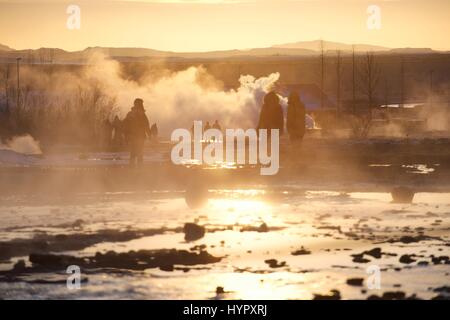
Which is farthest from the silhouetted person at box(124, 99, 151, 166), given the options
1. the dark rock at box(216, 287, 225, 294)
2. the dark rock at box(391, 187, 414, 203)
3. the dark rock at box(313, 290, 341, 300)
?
the dark rock at box(313, 290, 341, 300)

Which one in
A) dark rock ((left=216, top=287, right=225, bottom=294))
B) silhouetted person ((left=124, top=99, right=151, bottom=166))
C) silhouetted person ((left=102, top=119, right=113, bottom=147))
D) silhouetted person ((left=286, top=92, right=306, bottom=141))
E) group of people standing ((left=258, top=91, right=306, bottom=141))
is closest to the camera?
dark rock ((left=216, top=287, right=225, bottom=294))

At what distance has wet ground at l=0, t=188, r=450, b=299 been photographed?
14.0 m

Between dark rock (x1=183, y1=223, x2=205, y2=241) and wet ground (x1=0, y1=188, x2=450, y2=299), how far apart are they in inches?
0.9

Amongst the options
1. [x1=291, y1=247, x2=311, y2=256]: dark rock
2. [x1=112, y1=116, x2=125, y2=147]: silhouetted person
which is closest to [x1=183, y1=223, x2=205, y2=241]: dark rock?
[x1=291, y1=247, x2=311, y2=256]: dark rock

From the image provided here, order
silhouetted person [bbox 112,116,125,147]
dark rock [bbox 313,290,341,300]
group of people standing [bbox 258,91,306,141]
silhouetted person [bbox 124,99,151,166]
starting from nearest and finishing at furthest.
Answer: dark rock [bbox 313,290,341,300], group of people standing [bbox 258,91,306,141], silhouetted person [bbox 124,99,151,166], silhouetted person [bbox 112,116,125,147]

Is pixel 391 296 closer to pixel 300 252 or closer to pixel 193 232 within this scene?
pixel 300 252

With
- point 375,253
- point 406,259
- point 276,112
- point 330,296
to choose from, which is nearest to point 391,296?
point 330,296

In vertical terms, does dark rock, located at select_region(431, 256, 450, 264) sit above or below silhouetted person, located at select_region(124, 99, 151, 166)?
below

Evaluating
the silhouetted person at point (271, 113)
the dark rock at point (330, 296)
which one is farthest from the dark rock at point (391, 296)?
the silhouetted person at point (271, 113)

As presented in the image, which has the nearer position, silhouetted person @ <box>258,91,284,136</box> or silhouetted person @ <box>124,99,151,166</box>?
silhouetted person @ <box>258,91,284,136</box>

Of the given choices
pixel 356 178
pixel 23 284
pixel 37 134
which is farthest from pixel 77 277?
pixel 37 134

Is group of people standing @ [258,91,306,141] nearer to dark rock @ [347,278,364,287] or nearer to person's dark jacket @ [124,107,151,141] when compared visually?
person's dark jacket @ [124,107,151,141]
